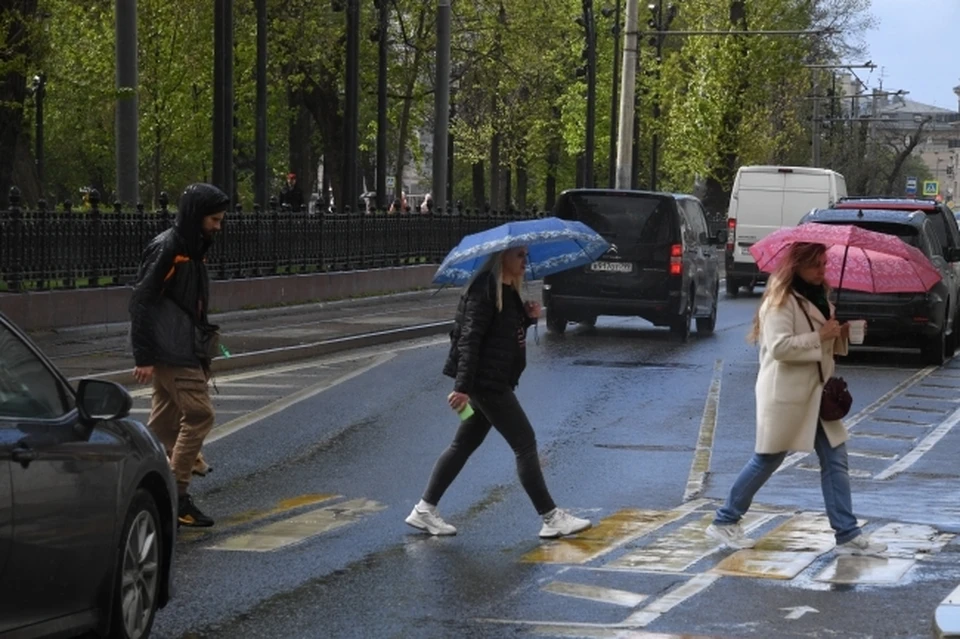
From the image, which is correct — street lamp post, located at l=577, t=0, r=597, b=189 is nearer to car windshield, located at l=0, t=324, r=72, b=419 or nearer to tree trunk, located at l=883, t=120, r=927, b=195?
Answer: car windshield, located at l=0, t=324, r=72, b=419

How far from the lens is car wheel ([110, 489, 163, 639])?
272 inches

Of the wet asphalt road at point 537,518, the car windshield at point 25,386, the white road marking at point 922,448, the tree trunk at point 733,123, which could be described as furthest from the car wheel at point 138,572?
the tree trunk at point 733,123

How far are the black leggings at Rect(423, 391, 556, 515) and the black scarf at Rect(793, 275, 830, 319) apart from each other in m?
1.60

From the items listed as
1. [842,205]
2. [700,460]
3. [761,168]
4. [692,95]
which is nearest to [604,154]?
[692,95]

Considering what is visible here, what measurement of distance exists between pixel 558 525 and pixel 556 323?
16.1m

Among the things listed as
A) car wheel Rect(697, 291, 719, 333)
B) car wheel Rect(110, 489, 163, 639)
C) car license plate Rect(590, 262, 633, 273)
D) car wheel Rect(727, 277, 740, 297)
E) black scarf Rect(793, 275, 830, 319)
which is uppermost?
black scarf Rect(793, 275, 830, 319)

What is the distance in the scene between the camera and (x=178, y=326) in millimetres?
10148

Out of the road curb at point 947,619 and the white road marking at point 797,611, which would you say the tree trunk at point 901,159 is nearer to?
the white road marking at point 797,611

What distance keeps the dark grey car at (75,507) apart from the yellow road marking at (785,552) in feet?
10.3

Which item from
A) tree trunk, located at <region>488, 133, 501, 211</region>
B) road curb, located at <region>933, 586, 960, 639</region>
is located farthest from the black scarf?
tree trunk, located at <region>488, 133, 501, 211</region>

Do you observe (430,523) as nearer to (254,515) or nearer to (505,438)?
(505,438)

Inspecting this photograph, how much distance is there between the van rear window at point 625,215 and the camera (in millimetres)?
25469

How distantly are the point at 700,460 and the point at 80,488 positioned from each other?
780cm

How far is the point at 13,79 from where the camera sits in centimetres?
2722
